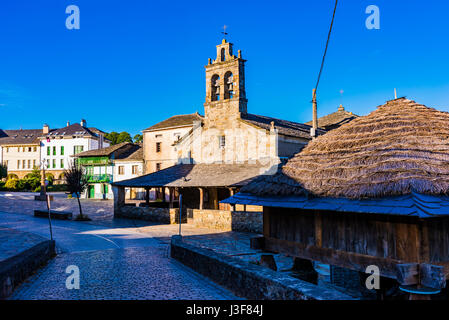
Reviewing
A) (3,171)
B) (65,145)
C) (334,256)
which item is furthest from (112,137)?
(334,256)

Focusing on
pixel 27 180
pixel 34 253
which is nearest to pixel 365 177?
pixel 34 253

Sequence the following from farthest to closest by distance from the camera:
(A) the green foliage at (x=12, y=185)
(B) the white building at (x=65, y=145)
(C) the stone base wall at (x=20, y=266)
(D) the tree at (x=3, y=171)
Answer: (D) the tree at (x=3, y=171) → (B) the white building at (x=65, y=145) → (A) the green foliage at (x=12, y=185) → (C) the stone base wall at (x=20, y=266)

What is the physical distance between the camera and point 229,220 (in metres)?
20.4

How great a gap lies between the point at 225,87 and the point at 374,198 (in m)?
21.1

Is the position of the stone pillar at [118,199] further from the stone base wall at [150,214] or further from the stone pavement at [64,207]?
the stone pavement at [64,207]

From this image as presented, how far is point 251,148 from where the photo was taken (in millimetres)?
26062

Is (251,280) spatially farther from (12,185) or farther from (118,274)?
(12,185)

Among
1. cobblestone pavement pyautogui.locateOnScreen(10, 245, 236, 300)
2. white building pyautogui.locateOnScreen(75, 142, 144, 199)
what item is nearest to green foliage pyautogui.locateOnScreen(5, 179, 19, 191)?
white building pyautogui.locateOnScreen(75, 142, 144, 199)

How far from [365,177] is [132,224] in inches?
724

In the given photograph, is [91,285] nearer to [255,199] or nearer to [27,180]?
[255,199]

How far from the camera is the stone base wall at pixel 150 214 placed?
2384 cm

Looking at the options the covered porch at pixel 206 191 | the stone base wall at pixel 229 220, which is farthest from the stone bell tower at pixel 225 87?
the stone base wall at pixel 229 220

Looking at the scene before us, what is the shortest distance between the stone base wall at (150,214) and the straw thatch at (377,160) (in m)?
14.7

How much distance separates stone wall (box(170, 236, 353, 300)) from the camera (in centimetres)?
561
